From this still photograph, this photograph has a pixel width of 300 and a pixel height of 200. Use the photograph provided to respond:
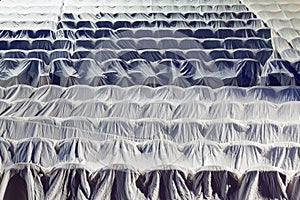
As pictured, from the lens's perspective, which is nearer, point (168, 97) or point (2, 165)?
point (2, 165)

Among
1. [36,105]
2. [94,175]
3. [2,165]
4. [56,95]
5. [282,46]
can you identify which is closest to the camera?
[94,175]

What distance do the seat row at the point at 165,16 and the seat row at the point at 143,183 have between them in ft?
9.40

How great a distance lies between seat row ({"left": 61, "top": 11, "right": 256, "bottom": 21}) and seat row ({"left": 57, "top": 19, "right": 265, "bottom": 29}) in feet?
0.41

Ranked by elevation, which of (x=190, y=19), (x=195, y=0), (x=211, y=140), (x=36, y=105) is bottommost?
(x=211, y=140)

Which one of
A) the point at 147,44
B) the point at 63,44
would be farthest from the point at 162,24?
the point at 63,44

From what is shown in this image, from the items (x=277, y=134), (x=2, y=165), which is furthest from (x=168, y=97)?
(x=2, y=165)

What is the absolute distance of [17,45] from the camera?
163 inches

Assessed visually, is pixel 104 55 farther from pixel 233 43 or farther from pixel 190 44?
pixel 233 43

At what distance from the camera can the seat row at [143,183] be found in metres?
2.02

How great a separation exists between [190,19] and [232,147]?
2.49 m

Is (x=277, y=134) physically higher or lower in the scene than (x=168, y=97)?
lower

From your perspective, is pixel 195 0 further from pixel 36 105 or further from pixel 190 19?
pixel 36 105

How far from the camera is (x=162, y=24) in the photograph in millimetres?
4566

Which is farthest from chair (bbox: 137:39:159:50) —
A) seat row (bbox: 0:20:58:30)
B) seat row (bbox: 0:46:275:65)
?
seat row (bbox: 0:20:58:30)
